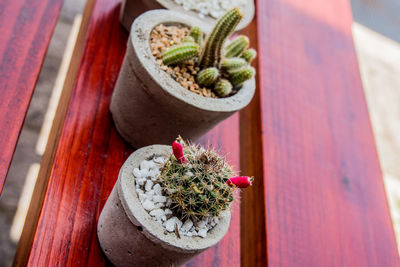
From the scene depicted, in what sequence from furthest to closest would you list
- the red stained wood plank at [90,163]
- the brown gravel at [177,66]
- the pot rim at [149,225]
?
1. the brown gravel at [177,66]
2. the red stained wood plank at [90,163]
3. the pot rim at [149,225]

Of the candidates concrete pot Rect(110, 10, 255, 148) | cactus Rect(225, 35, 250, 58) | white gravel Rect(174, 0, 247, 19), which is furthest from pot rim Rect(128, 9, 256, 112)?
white gravel Rect(174, 0, 247, 19)

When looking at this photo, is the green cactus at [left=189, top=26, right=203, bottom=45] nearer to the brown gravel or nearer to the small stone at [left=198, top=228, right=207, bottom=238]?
the brown gravel

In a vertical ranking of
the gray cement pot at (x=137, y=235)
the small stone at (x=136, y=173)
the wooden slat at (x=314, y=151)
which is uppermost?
the small stone at (x=136, y=173)

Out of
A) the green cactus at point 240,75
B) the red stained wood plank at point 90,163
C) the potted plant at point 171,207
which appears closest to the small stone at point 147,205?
the potted plant at point 171,207

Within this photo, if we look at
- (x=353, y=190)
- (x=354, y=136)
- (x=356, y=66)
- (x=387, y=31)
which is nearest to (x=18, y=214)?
(x=353, y=190)

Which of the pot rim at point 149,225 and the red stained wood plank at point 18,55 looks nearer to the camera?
the pot rim at point 149,225

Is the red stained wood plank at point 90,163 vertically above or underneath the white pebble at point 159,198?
underneath

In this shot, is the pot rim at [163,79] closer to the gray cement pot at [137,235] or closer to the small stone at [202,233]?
the gray cement pot at [137,235]

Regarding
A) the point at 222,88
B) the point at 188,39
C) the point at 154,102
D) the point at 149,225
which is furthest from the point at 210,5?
the point at 149,225

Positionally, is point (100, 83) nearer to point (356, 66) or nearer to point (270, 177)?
point (270, 177)
